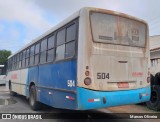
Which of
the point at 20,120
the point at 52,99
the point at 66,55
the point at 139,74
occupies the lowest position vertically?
the point at 20,120

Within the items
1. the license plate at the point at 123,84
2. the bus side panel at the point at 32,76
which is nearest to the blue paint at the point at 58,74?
the bus side panel at the point at 32,76

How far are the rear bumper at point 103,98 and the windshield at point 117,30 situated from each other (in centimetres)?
138

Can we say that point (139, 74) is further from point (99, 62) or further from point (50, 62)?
point (50, 62)

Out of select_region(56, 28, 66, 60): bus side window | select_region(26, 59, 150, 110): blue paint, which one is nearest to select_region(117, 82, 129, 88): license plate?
select_region(26, 59, 150, 110): blue paint

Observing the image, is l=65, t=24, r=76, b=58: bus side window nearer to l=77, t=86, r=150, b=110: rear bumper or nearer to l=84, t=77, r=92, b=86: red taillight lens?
l=84, t=77, r=92, b=86: red taillight lens

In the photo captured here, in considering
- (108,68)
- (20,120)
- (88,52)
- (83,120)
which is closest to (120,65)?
(108,68)

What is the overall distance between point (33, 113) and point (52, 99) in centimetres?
233

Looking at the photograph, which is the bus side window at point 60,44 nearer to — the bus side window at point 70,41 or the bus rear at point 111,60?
the bus side window at point 70,41

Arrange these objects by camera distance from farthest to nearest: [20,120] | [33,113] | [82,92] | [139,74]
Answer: [33,113]
[20,120]
[139,74]
[82,92]

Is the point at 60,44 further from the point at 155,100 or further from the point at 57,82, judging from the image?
the point at 155,100

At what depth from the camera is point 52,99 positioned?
8.20 metres

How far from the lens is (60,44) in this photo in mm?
7930

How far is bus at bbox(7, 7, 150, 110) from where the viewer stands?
6.64m

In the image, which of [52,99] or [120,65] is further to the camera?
[52,99]
